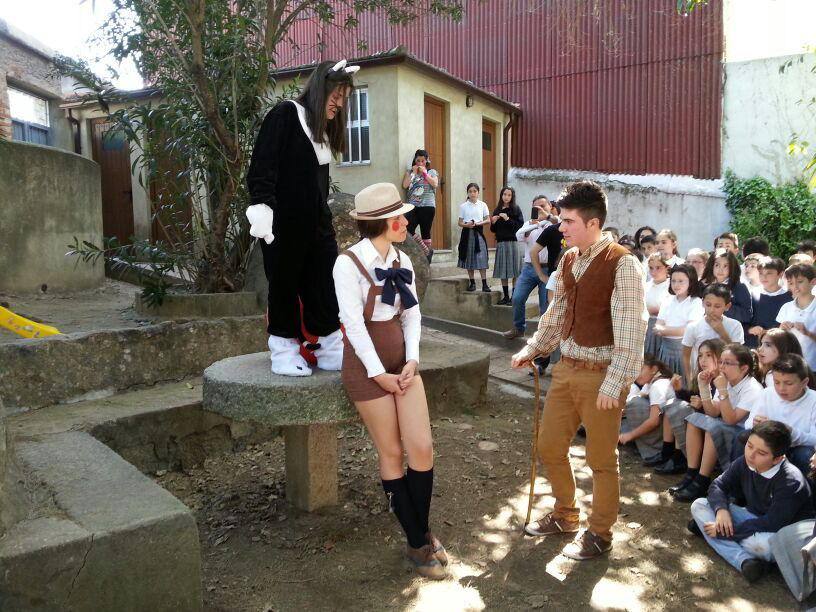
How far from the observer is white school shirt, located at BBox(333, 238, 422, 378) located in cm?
309

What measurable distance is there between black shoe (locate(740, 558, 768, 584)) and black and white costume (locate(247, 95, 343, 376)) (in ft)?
7.14

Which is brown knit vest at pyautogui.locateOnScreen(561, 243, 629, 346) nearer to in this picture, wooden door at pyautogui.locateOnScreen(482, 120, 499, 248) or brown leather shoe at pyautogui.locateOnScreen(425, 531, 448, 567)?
brown leather shoe at pyautogui.locateOnScreen(425, 531, 448, 567)

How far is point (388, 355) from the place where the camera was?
3.21m

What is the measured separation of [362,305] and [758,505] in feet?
7.43

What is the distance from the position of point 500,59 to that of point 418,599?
12640 mm

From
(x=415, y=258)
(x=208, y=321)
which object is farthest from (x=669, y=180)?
(x=208, y=321)

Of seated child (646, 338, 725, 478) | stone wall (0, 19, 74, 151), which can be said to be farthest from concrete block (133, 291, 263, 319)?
stone wall (0, 19, 74, 151)

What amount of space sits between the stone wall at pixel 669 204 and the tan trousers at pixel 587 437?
947cm

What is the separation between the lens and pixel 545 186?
43.9 ft

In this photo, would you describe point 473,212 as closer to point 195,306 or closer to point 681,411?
point 195,306

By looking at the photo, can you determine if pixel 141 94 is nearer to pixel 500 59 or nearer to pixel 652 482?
pixel 500 59

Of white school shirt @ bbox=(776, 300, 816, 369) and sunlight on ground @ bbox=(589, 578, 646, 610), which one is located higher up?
white school shirt @ bbox=(776, 300, 816, 369)

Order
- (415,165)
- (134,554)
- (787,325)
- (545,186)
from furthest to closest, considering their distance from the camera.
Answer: (545,186)
(415,165)
(787,325)
(134,554)

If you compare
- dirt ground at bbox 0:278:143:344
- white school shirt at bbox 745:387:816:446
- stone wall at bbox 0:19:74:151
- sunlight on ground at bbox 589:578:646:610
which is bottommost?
sunlight on ground at bbox 589:578:646:610
